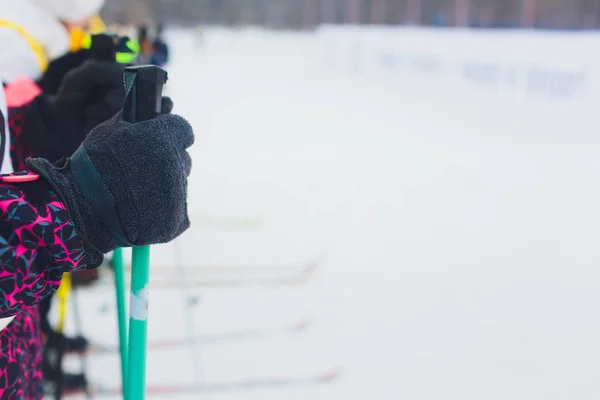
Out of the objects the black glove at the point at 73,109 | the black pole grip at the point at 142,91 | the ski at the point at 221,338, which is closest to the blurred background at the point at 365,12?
the ski at the point at 221,338

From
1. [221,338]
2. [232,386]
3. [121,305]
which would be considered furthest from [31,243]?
[221,338]

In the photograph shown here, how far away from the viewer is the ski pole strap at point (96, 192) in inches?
26.2

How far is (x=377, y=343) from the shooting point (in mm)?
1975

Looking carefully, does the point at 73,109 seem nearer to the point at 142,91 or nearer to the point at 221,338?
the point at 142,91

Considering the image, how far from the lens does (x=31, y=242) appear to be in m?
0.61

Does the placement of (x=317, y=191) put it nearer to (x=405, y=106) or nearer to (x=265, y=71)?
(x=405, y=106)

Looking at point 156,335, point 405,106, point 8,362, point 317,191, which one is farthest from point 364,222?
point 405,106

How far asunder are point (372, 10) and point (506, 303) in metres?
7.45

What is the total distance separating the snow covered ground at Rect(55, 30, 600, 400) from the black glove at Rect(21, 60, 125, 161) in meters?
0.95

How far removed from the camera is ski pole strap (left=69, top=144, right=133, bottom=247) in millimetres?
666

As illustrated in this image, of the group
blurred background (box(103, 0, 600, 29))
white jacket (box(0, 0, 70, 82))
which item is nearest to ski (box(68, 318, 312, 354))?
white jacket (box(0, 0, 70, 82))

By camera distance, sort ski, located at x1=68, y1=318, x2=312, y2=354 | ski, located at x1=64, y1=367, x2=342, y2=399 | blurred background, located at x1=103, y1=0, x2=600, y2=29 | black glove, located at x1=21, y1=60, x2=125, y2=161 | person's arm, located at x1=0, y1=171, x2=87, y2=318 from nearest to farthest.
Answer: person's arm, located at x1=0, y1=171, x2=87, y2=318 → black glove, located at x1=21, y1=60, x2=125, y2=161 → ski, located at x1=64, y1=367, x2=342, y2=399 → ski, located at x1=68, y1=318, x2=312, y2=354 → blurred background, located at x1=103, y1=0, x2=600, y2=29

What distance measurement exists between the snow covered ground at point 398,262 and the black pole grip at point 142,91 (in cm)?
123

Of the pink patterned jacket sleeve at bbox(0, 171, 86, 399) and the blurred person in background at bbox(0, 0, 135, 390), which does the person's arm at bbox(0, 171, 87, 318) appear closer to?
the pink patterned jacket sleeve at bbox(0, 171, 86, 399)
